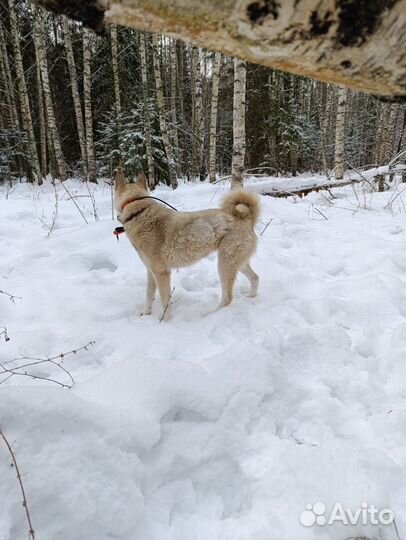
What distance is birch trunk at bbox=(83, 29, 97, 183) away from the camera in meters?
12.1

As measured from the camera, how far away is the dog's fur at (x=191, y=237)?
375cm

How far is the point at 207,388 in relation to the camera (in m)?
2.27

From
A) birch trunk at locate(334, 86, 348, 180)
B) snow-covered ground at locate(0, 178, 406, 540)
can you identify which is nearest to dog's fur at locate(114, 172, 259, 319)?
snow-covered ground at locate(0, 178, 406, 540)

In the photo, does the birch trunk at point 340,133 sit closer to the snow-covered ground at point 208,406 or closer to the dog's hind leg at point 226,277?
the snow-covered ground at point 208,406

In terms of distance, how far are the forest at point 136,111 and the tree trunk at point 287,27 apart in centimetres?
760

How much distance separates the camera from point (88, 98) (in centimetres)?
1270

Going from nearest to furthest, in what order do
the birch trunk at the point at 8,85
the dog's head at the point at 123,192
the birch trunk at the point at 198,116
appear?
the dog's head at the point at 123,192 < the birch trunk at the point at 198,116 < the birch trunk at the point at 8,85

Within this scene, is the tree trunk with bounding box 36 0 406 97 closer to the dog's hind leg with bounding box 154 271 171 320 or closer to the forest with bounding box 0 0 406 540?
the forest with bounding box 0 0 406 540

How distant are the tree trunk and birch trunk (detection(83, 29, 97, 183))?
1351 cm

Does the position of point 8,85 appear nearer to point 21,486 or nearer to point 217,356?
point 217,356

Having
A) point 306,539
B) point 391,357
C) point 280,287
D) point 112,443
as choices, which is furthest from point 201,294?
point 306,539

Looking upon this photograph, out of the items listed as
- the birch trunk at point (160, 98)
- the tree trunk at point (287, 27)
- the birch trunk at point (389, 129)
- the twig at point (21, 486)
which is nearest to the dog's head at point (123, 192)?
the twig at point (21, 486)

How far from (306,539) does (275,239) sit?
169 inches

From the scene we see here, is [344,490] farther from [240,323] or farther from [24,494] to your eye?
[240,323]
